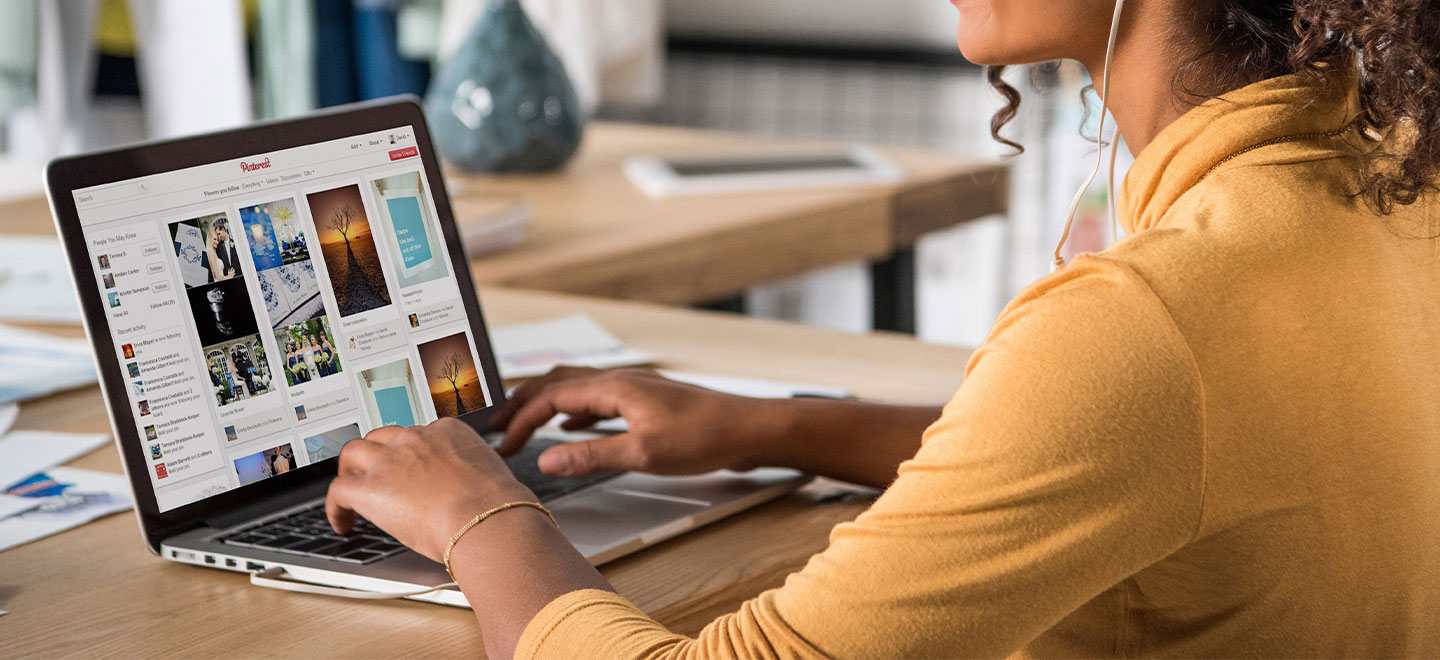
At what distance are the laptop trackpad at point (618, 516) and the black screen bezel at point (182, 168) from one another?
105 millimetres

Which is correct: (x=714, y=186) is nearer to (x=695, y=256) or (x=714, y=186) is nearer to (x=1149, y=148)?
(x=695, y=256)

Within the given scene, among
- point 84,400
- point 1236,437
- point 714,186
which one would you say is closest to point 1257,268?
point 1236,437

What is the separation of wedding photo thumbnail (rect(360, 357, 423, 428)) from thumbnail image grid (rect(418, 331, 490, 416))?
17 mm

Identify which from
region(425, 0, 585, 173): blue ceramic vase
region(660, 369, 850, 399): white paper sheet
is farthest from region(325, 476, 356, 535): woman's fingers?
region(425, 0, 585, 173): blue ceramic vase

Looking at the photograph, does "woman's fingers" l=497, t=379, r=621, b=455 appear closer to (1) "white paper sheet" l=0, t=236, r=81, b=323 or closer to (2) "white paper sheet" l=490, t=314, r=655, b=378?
(2) "white paper sheet" l=490, t=314, r=655, b=378

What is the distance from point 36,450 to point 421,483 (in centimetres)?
41

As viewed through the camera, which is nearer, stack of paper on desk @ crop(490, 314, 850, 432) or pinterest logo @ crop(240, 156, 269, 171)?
pinterest logo @ crop(240, 156, 269, 171)

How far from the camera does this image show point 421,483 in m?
0.76

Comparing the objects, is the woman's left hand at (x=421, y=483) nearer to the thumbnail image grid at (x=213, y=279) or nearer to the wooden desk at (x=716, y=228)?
the thumbnail image grid at (x=213, y=279)

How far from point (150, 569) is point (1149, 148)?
0.60 m

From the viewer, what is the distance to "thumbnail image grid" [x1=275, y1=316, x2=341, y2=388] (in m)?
0.85

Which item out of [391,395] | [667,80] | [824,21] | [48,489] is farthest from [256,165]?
[667,80]

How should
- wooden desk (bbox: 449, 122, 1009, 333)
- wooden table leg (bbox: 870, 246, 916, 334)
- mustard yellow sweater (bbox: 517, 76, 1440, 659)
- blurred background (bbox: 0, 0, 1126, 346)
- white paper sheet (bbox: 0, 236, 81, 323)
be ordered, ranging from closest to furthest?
mustard yellow sweater (bbox: 517, 76, 1440, 659), white paper sheet (bbox: 0, 236, 81, 323), wooden desk (bbox: 449, 122, 1009, 333), wooden table leg (bbox: 870, 246, 916, 334), blurred background (bbox: 0, 0, 1126, 346)

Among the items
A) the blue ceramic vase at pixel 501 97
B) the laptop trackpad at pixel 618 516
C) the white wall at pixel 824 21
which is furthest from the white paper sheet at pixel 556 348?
the white wall at pixel 824 21
